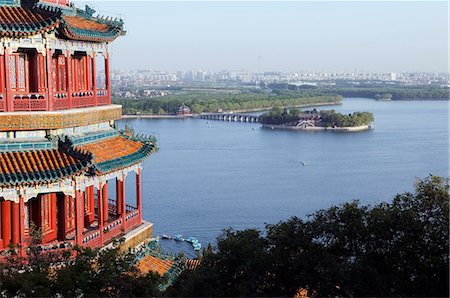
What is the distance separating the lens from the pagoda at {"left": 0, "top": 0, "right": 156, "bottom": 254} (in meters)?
5.67

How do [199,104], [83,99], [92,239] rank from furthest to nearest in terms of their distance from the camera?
[199,104] < [83,99] < [92,239]

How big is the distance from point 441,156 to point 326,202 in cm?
1228

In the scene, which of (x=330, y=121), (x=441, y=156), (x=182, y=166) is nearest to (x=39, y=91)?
(x=182, y=166)

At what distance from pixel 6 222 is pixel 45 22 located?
1.70 m

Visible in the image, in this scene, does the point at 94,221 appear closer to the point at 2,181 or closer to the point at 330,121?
the point at 2,181

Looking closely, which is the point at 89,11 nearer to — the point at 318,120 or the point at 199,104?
the point at 318,120

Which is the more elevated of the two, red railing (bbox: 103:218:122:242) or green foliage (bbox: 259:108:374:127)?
red railing (bbox: 103:218:122:242)

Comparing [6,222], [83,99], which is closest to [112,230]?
[6,222]

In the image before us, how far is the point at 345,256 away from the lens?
4.18 meters

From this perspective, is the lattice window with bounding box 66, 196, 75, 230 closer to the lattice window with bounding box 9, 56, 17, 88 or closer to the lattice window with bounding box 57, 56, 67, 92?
the lattice window with bounding box 57, 56, 67, 92

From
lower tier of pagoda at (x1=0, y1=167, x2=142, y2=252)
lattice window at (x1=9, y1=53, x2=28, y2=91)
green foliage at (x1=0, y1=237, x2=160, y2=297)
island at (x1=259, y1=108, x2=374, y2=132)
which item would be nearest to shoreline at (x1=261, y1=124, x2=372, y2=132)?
island at (x1=259, y1=108, x2=374, y2=132)

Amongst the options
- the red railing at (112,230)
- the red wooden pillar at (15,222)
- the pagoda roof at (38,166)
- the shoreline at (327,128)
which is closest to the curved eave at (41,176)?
the pagoda roof at (38,166)

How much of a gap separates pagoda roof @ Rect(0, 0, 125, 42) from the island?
151ft

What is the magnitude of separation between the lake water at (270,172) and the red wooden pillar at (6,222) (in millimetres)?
8370
